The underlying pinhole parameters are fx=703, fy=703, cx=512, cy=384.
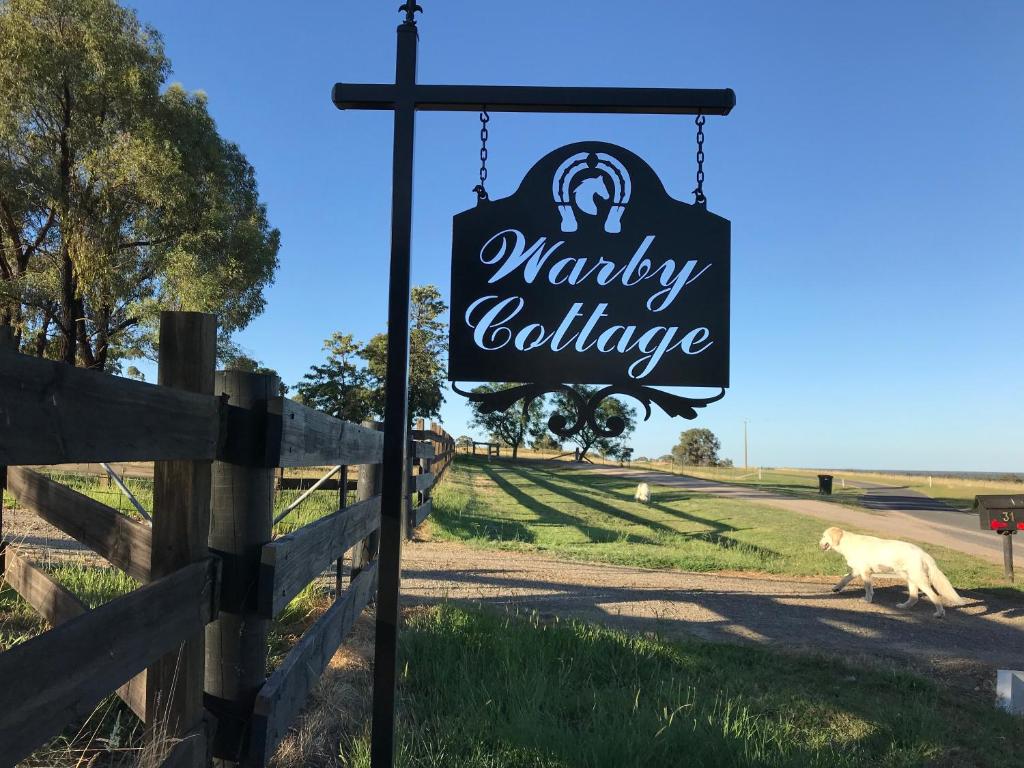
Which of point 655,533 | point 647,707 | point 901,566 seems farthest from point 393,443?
point 655,533

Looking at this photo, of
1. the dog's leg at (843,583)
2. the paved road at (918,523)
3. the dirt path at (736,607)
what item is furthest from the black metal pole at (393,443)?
the paved road at (918,523)

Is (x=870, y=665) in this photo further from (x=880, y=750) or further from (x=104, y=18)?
(x=104, y=18)

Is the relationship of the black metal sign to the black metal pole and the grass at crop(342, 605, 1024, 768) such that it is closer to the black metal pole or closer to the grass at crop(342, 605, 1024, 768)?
the black metal pole

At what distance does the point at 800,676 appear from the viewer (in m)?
4.71

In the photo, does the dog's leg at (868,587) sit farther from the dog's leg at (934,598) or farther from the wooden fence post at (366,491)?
the wooden fence post at (366,491)

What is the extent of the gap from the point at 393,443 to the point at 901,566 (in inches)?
265

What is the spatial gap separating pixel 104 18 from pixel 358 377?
25.6 m

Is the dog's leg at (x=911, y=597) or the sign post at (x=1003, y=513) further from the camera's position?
the sign post at (x=1003, y=513)

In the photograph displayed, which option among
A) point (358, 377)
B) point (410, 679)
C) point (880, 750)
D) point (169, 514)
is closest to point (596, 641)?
point (410, 679)

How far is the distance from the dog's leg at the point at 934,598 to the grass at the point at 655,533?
7.02 feet

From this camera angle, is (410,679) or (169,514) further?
(410,679)

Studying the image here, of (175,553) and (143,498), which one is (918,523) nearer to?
(143,498)

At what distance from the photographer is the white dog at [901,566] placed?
7.11m

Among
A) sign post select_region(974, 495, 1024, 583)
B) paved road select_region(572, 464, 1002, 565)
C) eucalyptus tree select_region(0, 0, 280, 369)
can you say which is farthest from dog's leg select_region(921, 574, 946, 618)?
eucalyptus tree select_region(0, 0, 280, 369)
